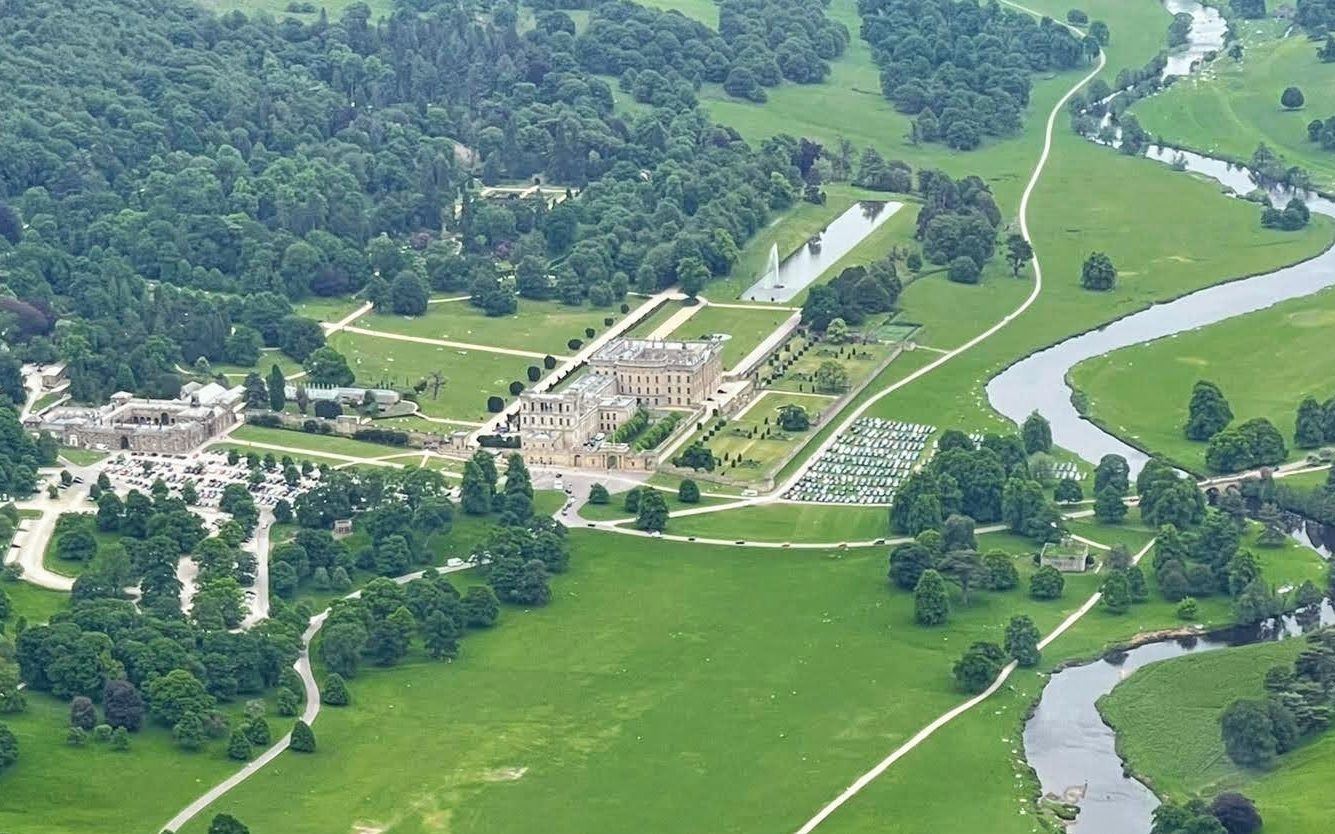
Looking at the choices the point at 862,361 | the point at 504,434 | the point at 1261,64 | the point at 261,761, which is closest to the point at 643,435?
the point at 504,434

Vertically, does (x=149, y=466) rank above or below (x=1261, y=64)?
below

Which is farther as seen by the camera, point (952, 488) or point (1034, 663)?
point (952, 488)

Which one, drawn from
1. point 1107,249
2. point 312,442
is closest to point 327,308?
point 312,442

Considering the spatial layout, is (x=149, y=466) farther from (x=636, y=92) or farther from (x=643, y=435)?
(x=636, y=92)

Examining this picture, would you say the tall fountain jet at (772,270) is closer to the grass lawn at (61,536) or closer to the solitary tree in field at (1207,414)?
the solitary tree in field at (1207,414)

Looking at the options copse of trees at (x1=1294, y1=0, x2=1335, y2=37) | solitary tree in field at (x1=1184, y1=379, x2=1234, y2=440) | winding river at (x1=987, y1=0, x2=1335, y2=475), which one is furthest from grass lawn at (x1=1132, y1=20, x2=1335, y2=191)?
solitary tree in field at (x1=1184, y1=379, x2=1234, y2=440)

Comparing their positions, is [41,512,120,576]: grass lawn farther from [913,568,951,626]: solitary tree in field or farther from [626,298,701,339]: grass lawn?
[626,298,701,339]: grass lawn
